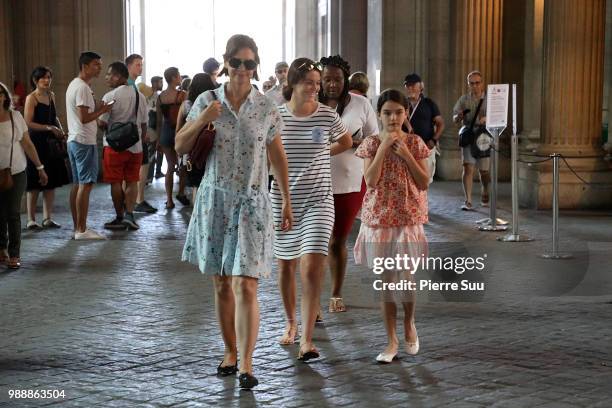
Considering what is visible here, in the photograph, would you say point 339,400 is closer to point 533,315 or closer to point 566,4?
point 533,315

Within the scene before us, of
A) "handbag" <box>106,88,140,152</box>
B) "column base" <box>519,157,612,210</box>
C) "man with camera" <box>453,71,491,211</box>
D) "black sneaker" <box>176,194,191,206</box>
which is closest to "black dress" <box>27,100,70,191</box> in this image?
"handbag" <box>106,88,140,152</box>

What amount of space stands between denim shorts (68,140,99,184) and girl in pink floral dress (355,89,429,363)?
6.10 meters

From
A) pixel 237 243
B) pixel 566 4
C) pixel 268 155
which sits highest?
pixel 566 4

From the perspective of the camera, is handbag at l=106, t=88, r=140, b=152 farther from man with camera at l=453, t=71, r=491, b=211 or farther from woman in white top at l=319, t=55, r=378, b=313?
woman in white top at l=319, t=55, r=378, b=313

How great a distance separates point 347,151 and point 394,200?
3.88 feet

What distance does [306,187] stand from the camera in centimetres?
739

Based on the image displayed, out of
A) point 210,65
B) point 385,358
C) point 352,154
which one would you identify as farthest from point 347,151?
point 210,65

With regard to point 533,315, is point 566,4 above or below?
above

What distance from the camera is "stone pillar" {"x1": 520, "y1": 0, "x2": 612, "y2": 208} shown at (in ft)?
51.3

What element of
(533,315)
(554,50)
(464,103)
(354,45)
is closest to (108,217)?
(464,103)

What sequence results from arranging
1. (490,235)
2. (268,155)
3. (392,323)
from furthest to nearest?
(490,235)
(392,323)
(268,155)

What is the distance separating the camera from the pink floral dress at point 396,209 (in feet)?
23.5

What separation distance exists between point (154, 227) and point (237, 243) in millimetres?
7770

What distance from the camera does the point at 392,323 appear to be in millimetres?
7160
